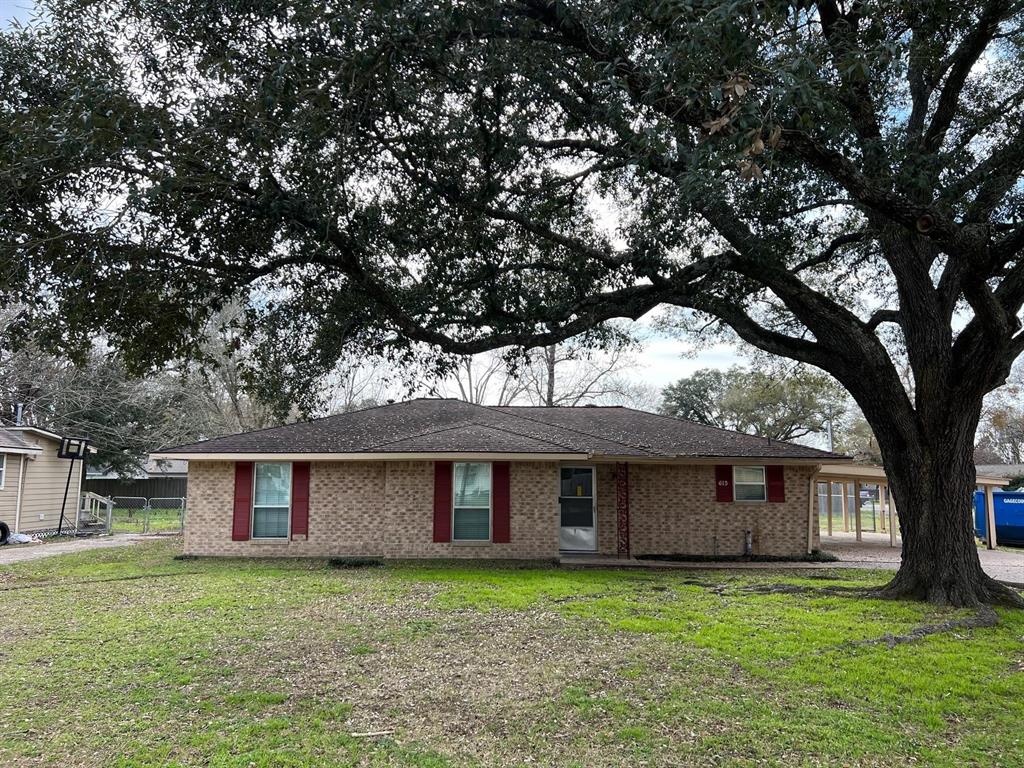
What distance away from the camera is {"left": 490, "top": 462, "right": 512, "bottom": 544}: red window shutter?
1413 cm

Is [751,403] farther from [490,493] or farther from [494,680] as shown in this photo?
[494,680]

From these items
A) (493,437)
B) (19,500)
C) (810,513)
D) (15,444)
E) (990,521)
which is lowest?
(990,521)

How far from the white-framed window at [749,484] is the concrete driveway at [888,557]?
2044 millimetres

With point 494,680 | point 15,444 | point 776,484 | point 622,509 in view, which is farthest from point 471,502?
point 15,444

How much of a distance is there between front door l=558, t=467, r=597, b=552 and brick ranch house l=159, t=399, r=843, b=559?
25mm

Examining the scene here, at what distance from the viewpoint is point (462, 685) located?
5715 millimetres

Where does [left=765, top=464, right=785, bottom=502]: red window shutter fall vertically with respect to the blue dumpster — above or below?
above

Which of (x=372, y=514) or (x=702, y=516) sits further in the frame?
Answer: (x=702, y=516)

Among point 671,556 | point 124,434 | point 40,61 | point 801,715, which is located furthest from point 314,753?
point 124,434

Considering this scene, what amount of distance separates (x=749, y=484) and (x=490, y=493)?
5884 mm

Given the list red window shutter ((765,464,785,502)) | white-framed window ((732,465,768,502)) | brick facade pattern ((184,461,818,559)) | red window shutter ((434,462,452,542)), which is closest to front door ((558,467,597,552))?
brick facade pattern ((184,461,818,559))

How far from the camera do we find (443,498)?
1430 cm

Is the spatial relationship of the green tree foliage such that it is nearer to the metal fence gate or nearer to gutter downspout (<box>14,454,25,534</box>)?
the metal fence gate

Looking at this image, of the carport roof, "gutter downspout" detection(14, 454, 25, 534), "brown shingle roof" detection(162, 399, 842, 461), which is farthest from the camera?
"gutter downspout" detection(14, 454, 25, 534)
